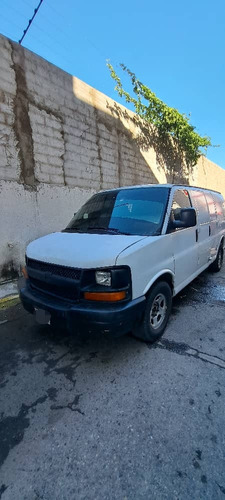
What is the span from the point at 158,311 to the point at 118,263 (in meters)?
1.06

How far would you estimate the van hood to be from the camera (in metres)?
2.21

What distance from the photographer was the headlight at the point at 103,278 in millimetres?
2211

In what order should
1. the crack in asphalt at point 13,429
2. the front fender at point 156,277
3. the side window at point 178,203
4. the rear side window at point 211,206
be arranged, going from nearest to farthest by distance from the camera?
the crack in asphalt at point 13,429 → the front fender at point 156,277 → the side window at point 178,203 → the rear side window at point 211,206

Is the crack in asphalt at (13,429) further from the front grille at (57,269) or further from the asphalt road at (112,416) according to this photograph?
the front grille at (57,269)

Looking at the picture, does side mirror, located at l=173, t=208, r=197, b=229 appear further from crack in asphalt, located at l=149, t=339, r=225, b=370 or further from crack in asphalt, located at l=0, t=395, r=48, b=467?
crack in asphalt, located at l=0, t=395, r=48, b=467

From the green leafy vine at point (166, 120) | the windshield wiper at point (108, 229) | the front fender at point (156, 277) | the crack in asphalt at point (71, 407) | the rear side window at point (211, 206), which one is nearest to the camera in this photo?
the crack in asphalt at point (71, 407)

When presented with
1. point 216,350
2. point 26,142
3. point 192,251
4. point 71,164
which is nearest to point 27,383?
point 216,350

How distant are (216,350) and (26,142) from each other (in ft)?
17.1

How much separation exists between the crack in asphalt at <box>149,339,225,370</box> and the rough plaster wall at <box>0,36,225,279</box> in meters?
3.66

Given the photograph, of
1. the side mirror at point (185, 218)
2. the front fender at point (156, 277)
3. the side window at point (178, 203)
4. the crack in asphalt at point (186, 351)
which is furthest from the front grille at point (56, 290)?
the side mirror at point (185, 218)

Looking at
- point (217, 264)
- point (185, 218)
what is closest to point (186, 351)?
point (185, 218)

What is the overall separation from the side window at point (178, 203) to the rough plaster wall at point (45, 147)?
3381 millimetres

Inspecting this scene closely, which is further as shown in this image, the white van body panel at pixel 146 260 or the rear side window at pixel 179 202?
the rear side window at pixel 179 202

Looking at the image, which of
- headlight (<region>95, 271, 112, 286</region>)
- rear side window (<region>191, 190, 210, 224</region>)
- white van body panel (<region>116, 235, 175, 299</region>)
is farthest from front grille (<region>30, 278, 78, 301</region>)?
rear side window (<region>191, 190, 210, 224</region>)
